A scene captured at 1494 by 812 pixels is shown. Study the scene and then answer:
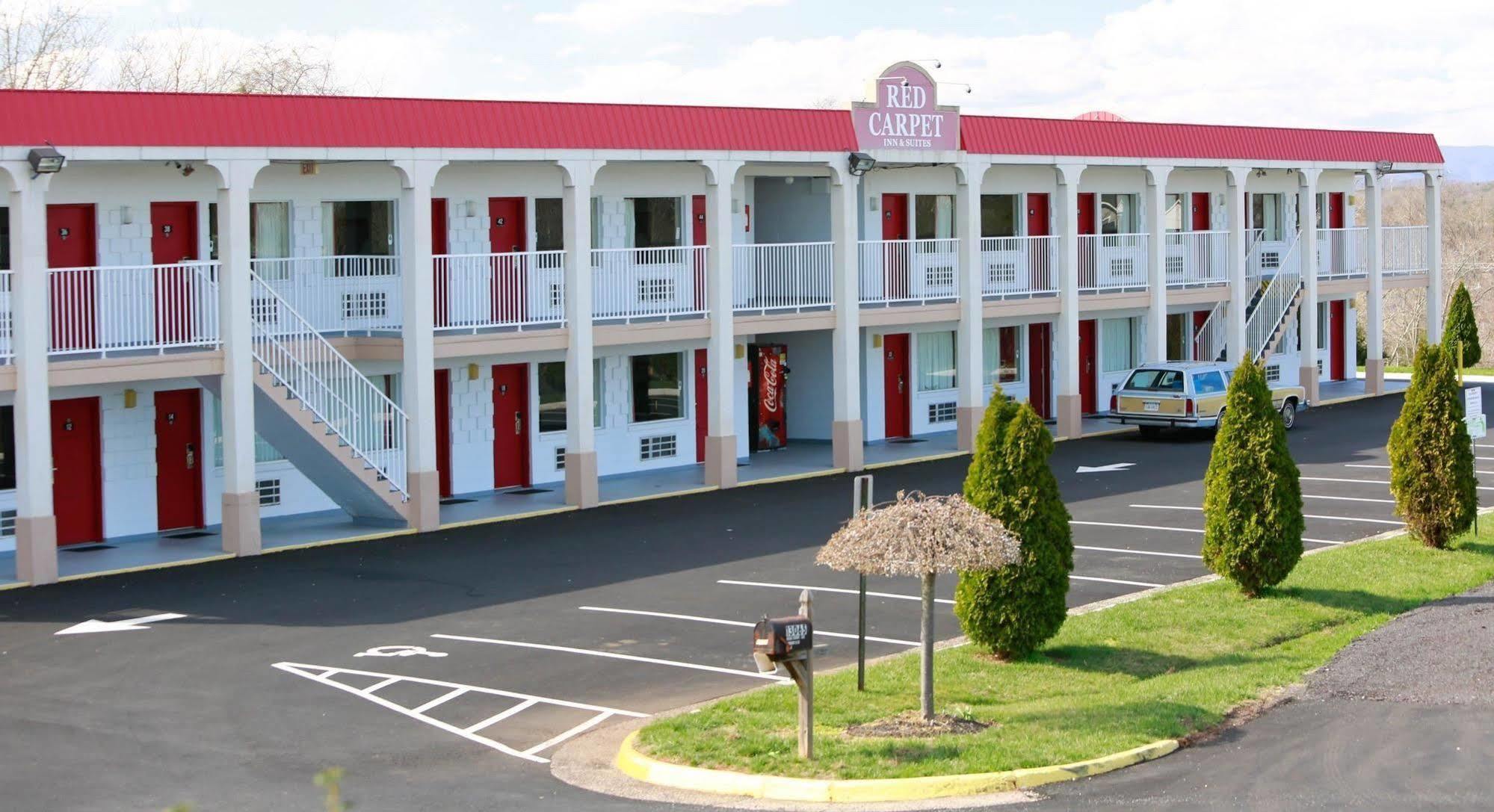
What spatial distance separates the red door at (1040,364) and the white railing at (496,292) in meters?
13.5

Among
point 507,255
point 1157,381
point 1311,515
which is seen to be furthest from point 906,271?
point 1311,515

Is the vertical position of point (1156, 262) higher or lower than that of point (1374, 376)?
higher

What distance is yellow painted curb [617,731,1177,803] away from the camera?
12742 mm

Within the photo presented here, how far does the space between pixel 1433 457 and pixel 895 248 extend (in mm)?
13692

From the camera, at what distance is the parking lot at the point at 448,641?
1378cm

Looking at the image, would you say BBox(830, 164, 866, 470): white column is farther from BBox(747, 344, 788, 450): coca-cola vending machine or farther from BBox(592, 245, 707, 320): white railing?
BBox(747, 344, 788, 450): coca-cola vending machine

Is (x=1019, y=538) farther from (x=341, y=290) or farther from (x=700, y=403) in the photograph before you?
(x=700, y=403)

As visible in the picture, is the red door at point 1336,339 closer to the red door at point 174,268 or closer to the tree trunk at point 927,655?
the red door at point 174,268

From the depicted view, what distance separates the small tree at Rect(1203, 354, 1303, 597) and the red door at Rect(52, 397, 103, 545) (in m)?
14.1

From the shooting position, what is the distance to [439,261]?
27312mm

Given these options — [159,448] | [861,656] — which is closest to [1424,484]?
[861,656]

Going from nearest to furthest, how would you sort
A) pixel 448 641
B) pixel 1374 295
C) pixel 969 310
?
pixel 448 641, pixel 969 310, pixel 1374 295

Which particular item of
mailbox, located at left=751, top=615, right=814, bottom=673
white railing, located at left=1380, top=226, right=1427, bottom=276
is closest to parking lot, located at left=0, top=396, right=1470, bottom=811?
mailbox, located at left=751, top=615, right=814, bottom=673

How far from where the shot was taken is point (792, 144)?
30.4m
